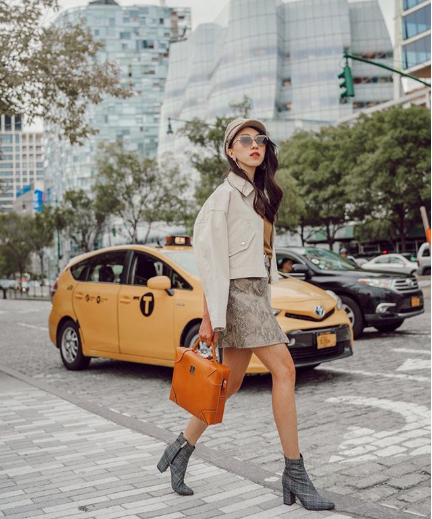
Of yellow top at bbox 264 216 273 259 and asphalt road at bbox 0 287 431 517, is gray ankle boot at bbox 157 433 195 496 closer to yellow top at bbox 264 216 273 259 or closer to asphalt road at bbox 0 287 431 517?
asphalt road at bbox 0 287 431 517

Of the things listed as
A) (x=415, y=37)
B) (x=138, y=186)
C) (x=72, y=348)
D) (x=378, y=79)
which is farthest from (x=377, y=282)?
(x=378, y=79)

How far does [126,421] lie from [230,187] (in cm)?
280

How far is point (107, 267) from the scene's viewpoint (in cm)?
866

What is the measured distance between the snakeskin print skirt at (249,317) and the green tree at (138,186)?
3648 centimetres

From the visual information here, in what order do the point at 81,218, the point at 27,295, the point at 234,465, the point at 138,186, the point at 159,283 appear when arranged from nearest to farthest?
1. the point at 234,465
2. the point at 159,283
3. the point at 138,186
4. the point at 81,218
5. the point at 27,295

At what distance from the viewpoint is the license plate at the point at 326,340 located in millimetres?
7109

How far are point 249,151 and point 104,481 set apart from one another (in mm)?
2140

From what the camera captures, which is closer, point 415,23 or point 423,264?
point 423,264

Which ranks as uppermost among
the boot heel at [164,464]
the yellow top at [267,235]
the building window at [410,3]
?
the building window at [410,3]

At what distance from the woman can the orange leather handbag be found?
5.6 inches

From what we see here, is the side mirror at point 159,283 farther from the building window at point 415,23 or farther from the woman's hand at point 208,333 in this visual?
the building window at point 415,23

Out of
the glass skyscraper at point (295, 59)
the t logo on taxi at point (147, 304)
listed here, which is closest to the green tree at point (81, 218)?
the glass skyscraper at point (295, 59)

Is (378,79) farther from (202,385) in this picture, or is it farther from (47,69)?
(202,385)

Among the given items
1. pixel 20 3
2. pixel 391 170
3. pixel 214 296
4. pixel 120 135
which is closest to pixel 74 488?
pixel 214 296
